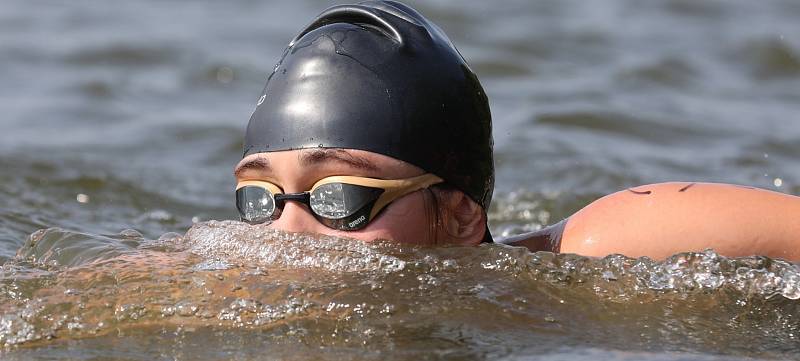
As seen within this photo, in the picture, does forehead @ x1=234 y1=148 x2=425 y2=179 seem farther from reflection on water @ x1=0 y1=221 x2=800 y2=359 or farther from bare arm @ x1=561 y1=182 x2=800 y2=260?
bare arm @ x1=561 y1=182 x2=800 y2=260

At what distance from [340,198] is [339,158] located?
0.14m

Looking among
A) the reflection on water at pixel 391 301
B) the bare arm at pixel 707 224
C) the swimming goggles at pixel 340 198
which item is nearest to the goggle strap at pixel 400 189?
the swimming goggles at pixel 340 198

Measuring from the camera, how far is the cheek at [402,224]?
4184mm

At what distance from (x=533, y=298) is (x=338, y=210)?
2.24 ft

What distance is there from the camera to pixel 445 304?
3.89 m

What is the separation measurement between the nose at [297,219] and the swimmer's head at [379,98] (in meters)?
0.20

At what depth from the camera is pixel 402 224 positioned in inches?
167

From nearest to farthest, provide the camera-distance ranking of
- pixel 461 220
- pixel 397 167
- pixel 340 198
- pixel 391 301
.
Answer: pixel 391 301
pixel 340 198
pixel 397 167
pixel 461 220

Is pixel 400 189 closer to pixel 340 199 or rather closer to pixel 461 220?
pixel 340 199

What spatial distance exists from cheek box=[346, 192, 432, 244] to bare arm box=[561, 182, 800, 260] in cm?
61

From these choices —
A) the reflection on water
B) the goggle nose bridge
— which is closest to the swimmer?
the goggle nose bridge

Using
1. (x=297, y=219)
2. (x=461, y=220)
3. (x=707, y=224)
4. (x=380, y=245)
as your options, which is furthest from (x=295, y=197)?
(x=707, y=224)

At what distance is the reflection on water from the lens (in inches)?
146

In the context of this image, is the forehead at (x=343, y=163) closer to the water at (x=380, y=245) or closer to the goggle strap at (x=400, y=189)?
the goggle strap at (x=400, y=189)
